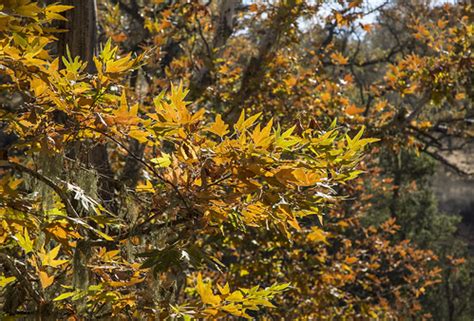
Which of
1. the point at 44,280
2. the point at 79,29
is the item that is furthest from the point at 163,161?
the point at 79,29

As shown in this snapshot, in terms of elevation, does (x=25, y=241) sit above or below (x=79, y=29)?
below

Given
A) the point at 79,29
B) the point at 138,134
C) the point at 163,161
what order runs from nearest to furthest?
the point at 138,134
the point at 163,161
the point at 79,29

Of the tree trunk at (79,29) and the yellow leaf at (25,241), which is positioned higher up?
the tree trunk at (79,29)

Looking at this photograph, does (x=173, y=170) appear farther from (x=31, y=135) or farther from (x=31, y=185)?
(x=31, y=185)

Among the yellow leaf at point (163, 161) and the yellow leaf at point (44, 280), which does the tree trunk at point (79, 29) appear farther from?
the yellow leaf at point (44, 280)

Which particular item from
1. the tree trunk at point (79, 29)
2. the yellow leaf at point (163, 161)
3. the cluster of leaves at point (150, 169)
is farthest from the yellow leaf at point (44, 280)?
the tree trunk at point (79, 29)

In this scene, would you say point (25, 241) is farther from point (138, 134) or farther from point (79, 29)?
point (79, 29)

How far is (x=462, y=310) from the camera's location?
529 inches

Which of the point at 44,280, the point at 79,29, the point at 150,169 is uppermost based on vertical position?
the point at 79,29

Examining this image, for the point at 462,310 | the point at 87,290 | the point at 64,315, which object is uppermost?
the point at 87,290

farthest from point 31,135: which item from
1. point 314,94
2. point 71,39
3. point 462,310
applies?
point 462,310

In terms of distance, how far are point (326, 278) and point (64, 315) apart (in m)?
3.79

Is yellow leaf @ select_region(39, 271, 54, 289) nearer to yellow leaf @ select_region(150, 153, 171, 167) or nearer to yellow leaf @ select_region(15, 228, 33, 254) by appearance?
yellow leaf @ select_region(15, 228, 33, 254)

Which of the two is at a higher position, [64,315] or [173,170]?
[173,170]
